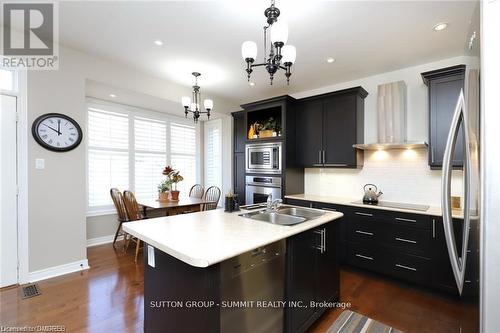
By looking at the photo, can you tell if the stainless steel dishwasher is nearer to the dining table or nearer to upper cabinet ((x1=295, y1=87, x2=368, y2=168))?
the dining table

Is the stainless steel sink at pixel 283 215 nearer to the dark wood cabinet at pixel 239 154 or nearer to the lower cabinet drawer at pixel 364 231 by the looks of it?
the lower cabinet drawer at pixel 364 231

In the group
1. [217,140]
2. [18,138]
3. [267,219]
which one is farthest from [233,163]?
[18,138]

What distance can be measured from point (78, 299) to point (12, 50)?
2.72 m

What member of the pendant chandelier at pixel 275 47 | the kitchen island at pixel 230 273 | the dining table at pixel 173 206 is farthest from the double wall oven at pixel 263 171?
the pendant chandelier at pixel 275 47

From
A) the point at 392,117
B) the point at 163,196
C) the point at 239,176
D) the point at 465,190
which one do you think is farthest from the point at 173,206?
the point at 392,117

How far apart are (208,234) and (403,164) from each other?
2.98m

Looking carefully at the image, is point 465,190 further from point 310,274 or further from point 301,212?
point 301,212

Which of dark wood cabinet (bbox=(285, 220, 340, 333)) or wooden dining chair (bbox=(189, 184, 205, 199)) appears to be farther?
wooden dining chair (bbox=(189, 184, 205, 199))

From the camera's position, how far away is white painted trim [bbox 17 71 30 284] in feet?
8.37

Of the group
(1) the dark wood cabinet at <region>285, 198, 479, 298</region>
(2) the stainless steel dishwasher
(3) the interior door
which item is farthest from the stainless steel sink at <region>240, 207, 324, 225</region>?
(3) the interior door

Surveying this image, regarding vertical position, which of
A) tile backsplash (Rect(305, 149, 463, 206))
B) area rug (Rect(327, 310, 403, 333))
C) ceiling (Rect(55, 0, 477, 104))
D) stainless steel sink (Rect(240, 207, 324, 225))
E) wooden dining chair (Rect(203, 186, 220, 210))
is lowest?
area rug (Rect(327, 310, 403, 333))

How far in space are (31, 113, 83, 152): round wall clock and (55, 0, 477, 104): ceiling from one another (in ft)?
2.97

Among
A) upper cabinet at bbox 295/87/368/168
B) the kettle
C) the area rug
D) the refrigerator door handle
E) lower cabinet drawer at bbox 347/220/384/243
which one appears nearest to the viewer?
the refrigerator door handle

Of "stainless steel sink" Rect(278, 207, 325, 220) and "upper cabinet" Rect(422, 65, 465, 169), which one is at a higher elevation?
"upper cabinet" Rect(422, 65, 465, 169)
